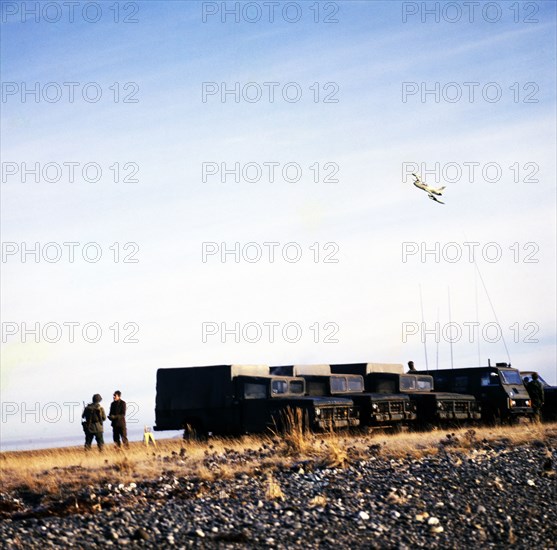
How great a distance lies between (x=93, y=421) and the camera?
2192 cm

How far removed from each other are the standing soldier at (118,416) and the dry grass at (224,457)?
68cm

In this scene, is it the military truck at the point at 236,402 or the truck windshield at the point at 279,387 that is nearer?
the military truck at the point at 236,402

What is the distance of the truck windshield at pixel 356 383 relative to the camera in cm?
2733

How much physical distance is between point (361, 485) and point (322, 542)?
335cm

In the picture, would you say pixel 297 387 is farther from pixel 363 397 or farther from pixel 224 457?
pixel 224 457

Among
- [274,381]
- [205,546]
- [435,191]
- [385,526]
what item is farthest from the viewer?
[435,191]

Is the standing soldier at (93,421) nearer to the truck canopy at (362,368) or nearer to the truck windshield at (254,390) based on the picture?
the truck windshield at (254,390)

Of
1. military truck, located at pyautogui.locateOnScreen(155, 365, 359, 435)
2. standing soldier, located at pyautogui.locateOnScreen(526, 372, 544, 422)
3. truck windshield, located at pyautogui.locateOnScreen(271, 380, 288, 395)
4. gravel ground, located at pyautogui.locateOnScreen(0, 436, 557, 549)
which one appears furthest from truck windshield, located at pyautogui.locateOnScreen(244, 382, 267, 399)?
standing soldier, located at pyautogui.locateOnScreen(526, 372, 544, 422)

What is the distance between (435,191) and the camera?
26.5 m

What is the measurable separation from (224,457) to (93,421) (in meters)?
4.16

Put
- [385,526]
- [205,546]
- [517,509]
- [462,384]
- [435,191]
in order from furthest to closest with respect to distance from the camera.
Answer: [462,384]
[435,191]
[517,509]
[385,526]
[205,546]

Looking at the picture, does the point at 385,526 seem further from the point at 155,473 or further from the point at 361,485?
the point at 155,473

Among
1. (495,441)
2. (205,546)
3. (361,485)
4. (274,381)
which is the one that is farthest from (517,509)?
(274,381)

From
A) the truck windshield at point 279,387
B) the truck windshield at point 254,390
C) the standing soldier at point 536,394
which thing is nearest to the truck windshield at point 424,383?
the standing soldier at point 536,394
